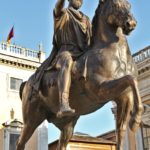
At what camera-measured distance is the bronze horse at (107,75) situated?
411 centimetres

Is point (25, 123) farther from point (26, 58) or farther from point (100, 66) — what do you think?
point (26, 58)

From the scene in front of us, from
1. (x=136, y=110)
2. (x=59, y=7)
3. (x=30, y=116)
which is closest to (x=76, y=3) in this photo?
(x=59, y=7)

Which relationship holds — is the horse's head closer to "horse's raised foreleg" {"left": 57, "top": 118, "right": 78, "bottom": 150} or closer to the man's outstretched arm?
the man's outstretched arm

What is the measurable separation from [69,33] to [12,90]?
1996 centimetres

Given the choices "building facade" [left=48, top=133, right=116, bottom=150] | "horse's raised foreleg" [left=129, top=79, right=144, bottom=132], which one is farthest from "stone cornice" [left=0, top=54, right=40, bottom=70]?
"horse's raised foreleg" [left=129, top=79, right=144, bottom=132]

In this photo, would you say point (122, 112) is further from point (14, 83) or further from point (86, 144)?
point (86, 144)

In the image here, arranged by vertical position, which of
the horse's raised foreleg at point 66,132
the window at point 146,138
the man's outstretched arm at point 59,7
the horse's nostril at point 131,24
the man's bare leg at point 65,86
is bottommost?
the horse's raised foreleg at point 66,132

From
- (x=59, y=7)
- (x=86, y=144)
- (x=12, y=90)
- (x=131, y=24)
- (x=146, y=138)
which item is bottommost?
(x=131, y=24)

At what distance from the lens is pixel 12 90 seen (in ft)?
80.1

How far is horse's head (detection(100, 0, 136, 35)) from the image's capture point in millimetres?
4328

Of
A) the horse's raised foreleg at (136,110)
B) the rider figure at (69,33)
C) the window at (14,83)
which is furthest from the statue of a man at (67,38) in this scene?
the window at (14,83)

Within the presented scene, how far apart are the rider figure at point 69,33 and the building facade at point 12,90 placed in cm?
1919

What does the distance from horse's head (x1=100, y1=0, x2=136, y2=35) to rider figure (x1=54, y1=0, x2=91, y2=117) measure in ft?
1.23

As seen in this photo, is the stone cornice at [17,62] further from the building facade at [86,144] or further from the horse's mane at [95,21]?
the horse's mane at [95,21]
